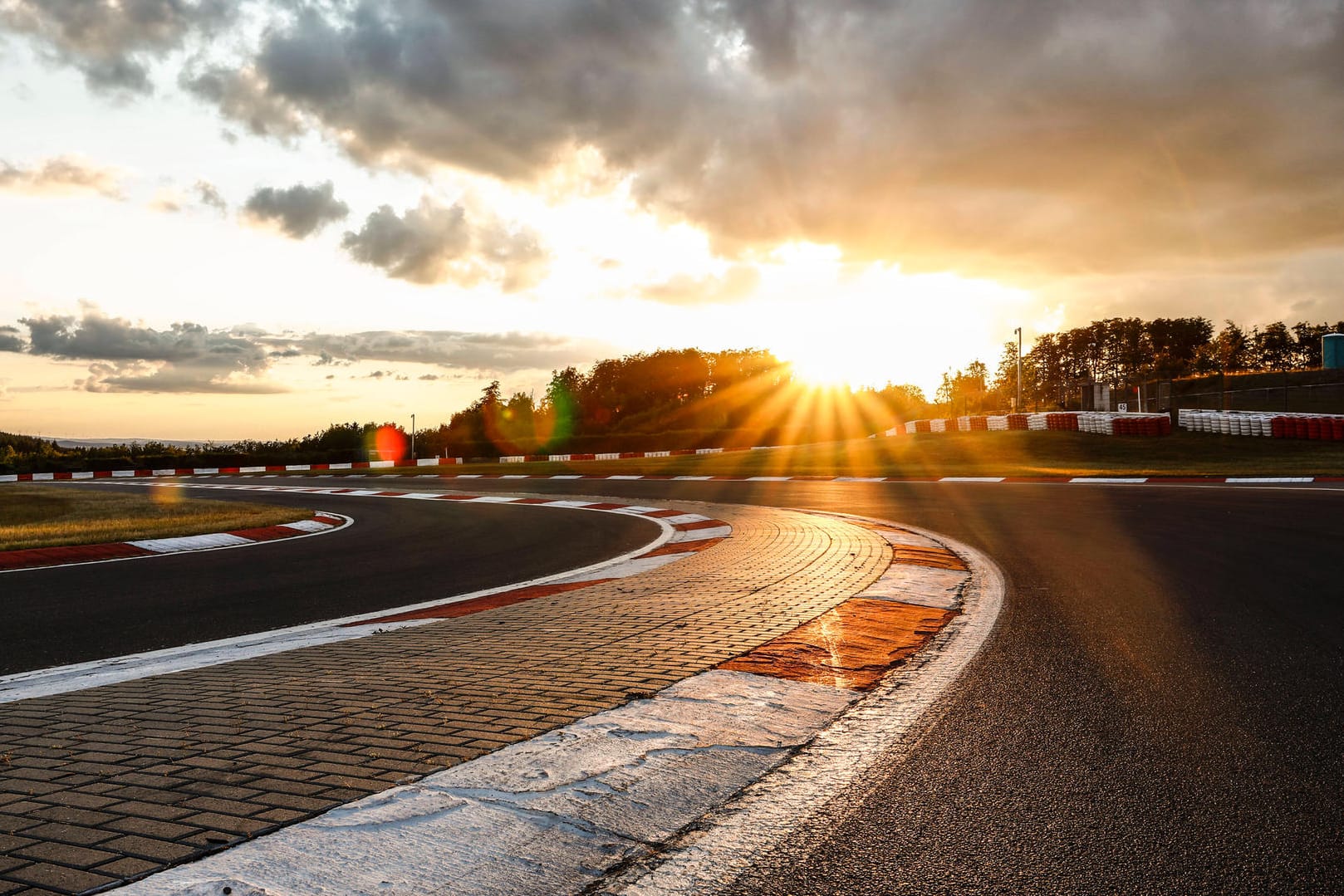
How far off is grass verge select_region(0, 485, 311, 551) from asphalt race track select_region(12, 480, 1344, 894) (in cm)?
491

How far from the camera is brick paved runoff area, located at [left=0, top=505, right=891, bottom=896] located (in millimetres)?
2760

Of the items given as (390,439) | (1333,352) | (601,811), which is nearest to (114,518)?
(601,811)

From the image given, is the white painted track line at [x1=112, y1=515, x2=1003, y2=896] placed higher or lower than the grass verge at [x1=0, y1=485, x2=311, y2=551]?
lower

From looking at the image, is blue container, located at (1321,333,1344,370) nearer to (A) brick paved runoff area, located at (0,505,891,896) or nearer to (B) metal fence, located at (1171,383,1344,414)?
(B) metal fence, located at (1171,383,1344,414)

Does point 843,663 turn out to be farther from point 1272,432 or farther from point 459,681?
point 1272,432

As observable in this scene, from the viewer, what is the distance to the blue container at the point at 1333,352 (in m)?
54.8

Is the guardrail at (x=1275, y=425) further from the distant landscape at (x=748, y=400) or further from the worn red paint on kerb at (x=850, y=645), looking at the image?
the worn red paint on kerb at (x=850, y=645)

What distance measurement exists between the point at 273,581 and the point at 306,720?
583cm

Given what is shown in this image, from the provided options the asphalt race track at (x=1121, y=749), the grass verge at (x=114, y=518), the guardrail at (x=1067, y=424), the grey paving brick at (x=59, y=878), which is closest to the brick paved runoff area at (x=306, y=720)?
the grey paving brick at (x=59, y=878)

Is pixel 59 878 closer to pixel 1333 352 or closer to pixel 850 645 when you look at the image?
pixel 850 645

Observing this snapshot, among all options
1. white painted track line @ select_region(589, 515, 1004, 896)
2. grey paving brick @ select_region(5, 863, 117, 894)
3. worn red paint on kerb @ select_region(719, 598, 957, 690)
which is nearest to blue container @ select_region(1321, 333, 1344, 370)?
worn red paint on kerb @ select_region(719, 598, 957, 690)

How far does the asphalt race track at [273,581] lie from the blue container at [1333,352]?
57626 mm

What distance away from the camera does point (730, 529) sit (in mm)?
12547

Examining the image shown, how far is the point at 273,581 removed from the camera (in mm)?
9148
